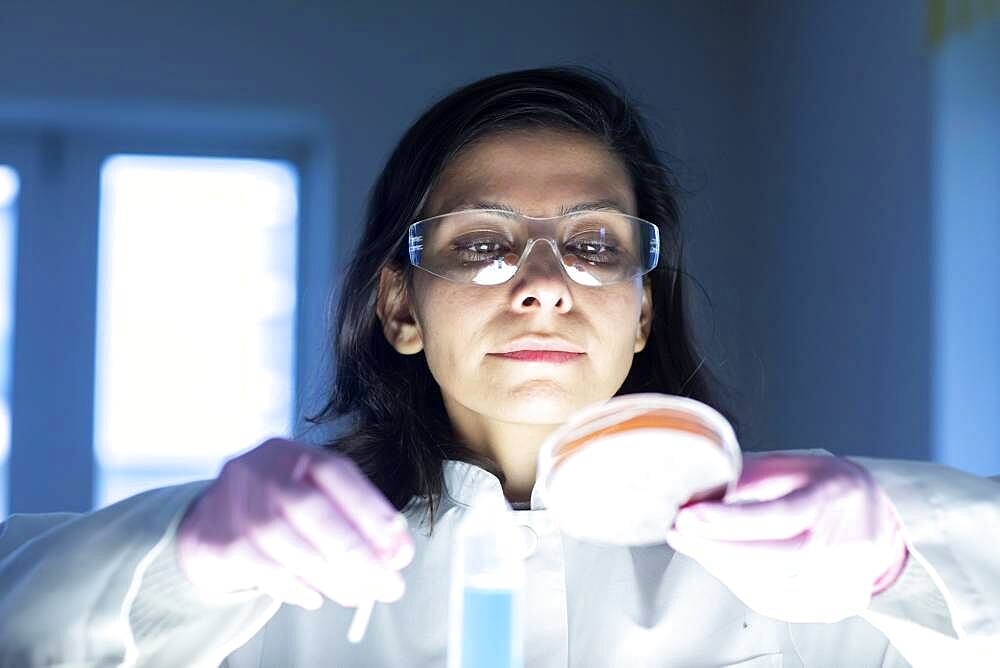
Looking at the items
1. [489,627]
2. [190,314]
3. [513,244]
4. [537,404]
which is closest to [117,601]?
[489,627]

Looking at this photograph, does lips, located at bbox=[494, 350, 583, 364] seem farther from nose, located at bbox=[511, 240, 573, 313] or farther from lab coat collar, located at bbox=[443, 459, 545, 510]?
lab coat collar, located at bbox=[443, 459, 545, 510]

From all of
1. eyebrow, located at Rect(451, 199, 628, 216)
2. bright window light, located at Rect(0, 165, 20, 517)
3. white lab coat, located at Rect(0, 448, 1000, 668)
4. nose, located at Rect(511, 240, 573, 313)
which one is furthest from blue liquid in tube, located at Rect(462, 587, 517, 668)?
bright window light, located at Rect(0, 165, 20, 517)

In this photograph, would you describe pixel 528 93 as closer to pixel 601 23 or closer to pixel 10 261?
pixel 601 23

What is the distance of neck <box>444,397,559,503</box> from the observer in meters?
1.64

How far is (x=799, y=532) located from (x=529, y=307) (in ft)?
1.67

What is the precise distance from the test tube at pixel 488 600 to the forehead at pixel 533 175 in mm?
717

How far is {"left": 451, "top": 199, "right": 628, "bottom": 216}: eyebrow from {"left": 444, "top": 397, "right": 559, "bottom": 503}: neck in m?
0.31

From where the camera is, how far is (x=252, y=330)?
380 cm

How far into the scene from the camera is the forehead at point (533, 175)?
157 cm

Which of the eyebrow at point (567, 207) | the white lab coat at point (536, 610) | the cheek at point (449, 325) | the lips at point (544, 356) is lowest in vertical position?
the white lab coat at point (536, 610)

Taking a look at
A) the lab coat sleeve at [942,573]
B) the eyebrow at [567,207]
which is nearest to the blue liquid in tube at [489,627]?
the lab coat sleeve at [942,573]

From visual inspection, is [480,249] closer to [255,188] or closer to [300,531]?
[300,531]

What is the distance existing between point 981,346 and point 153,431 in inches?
99.9

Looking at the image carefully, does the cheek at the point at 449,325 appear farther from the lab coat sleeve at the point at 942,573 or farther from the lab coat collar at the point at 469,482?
the lab coat sleeve at the point at 942,573
